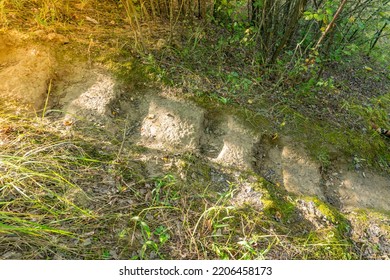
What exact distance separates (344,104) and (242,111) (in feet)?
4.91

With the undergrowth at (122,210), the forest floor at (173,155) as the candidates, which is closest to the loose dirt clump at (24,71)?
the forest floor at (173,155)

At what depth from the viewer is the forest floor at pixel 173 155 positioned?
185 cm

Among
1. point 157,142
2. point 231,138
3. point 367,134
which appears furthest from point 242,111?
point 367,134

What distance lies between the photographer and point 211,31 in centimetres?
372

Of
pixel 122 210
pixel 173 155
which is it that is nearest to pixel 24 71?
pixel 173 155

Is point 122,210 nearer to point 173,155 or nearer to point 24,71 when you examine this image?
point 173,155

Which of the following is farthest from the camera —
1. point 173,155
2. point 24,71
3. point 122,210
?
point 24,71

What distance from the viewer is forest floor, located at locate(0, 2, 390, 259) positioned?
1.85 meters

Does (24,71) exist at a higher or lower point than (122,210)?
higher

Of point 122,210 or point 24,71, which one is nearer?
point 122,210

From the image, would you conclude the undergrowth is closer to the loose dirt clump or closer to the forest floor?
the forest floor

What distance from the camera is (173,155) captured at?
8.07 feet
